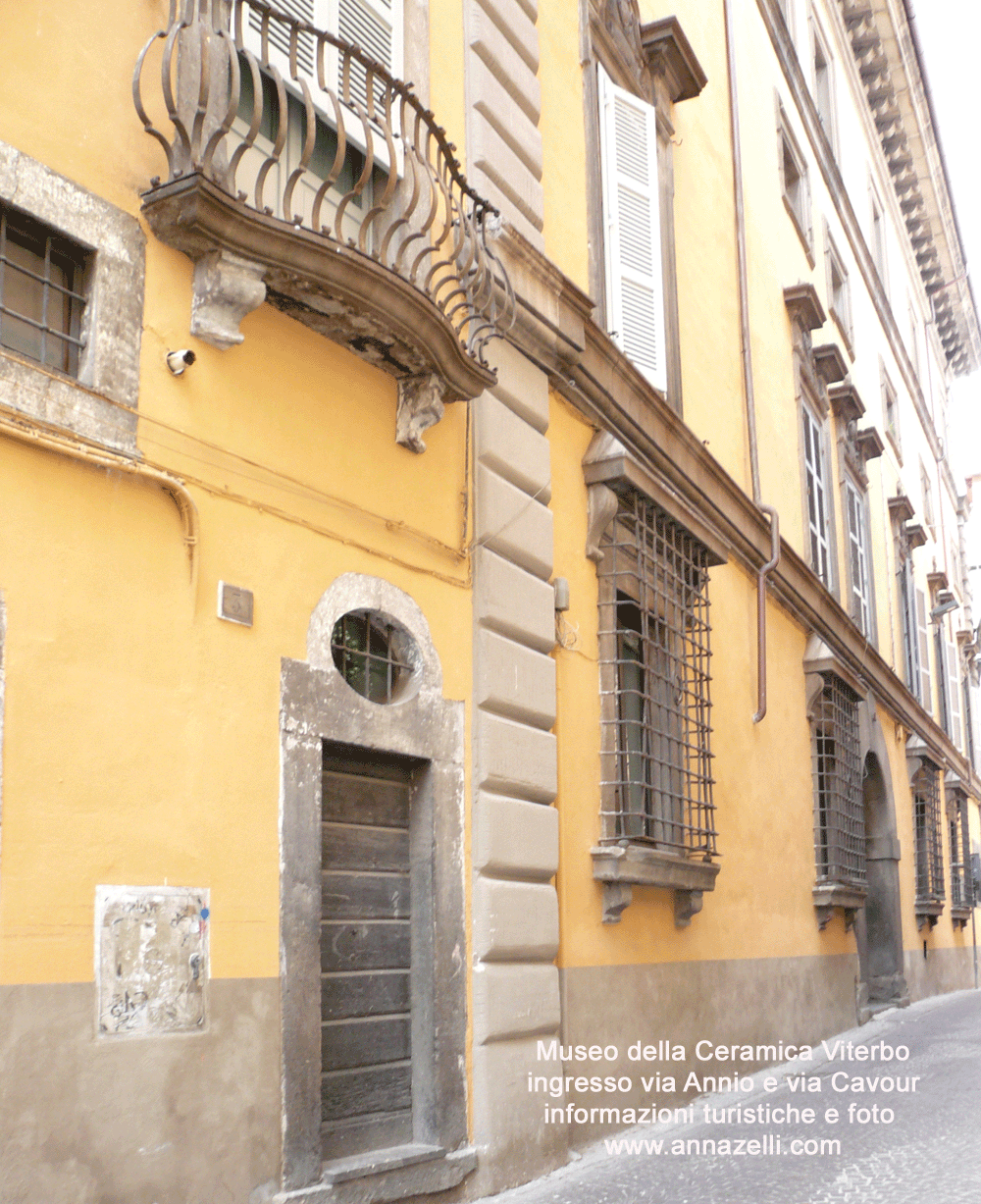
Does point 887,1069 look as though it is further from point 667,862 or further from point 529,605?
point 529,605

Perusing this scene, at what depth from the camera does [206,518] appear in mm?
4840

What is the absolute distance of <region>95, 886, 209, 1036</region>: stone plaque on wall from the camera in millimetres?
4172

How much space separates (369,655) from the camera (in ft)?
18.9

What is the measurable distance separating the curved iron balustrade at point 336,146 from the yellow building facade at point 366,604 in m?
0.02

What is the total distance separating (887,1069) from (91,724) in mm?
7715

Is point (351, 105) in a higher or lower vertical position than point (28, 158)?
higher

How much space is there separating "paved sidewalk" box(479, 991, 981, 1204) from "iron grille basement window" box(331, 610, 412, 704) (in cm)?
224

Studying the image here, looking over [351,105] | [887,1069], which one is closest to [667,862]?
[887,1069]

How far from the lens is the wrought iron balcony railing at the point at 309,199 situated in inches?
184

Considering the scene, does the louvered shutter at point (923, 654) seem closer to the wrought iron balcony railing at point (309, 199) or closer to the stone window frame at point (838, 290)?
the stone window frame at point (838, 290)

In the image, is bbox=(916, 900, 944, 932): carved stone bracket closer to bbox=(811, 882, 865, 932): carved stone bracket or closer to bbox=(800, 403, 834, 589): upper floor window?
bbox=(800, 403, 834, 589): upper floor window

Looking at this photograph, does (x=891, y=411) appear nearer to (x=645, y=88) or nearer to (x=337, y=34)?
(x=645, y=88)

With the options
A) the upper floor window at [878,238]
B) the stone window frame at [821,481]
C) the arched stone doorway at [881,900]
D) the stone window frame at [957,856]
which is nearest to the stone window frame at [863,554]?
the stone window frame at [821,481]

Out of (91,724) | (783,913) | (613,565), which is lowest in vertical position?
(783,913)
